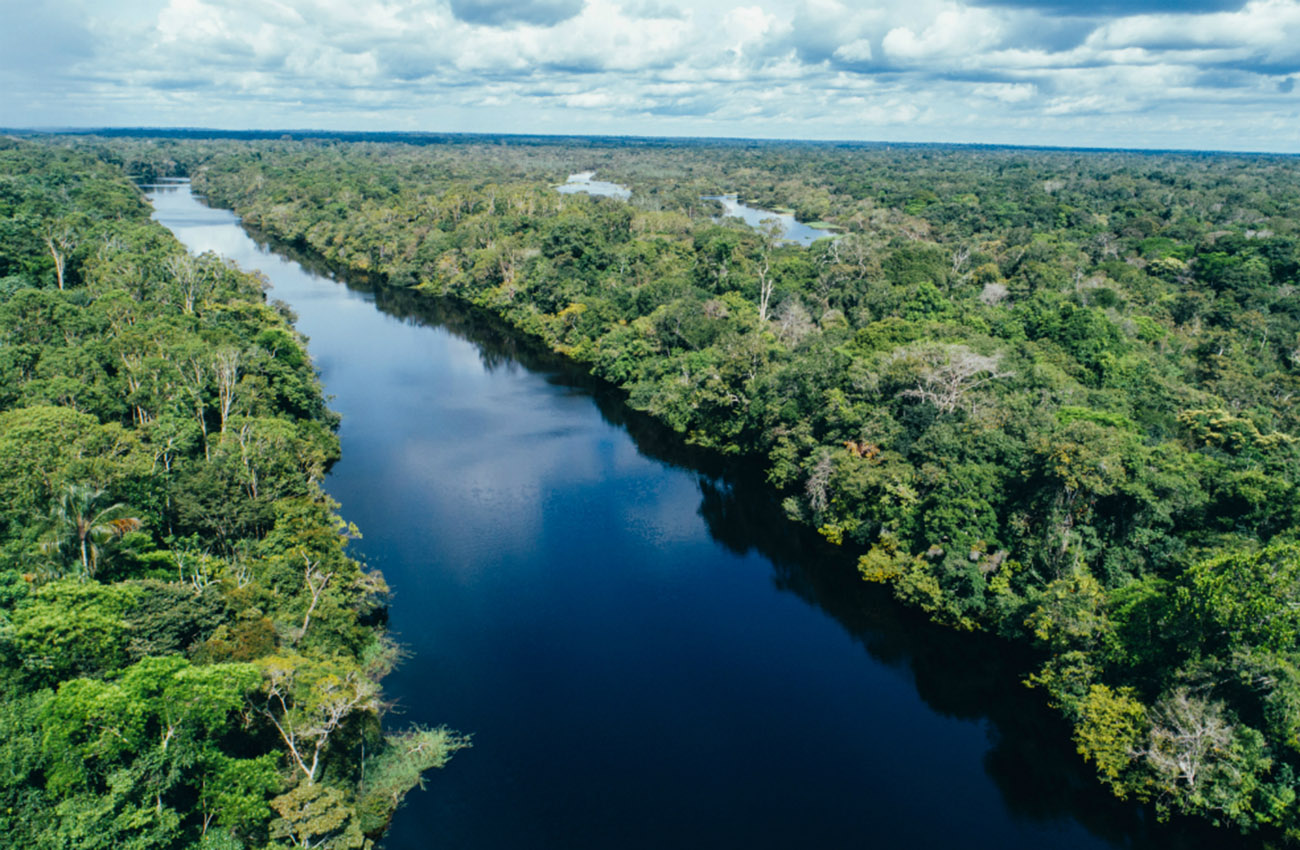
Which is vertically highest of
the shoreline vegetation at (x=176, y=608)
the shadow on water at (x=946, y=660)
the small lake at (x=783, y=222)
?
the small lake at (x=783, y=222)

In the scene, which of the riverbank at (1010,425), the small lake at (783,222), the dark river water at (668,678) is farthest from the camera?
the small lake at (783,222)

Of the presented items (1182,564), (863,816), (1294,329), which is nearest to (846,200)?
(1294,329)

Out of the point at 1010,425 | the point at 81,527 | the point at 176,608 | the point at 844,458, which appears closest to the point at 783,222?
the point at 844,458

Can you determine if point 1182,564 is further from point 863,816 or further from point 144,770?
point 144,770

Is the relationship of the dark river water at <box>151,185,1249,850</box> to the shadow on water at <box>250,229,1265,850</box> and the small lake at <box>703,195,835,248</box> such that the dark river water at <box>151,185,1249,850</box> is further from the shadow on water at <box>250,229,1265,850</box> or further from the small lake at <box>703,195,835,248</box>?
the small lake at <box>703,195,835,248</box>

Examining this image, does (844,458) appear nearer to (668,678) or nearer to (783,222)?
(668,678)

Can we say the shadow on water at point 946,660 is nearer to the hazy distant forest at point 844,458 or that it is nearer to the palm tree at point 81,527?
the hazy distant forest at point 844,458

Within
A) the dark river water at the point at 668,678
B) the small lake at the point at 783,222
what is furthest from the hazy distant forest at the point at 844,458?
the small lake at the point at 783,222
